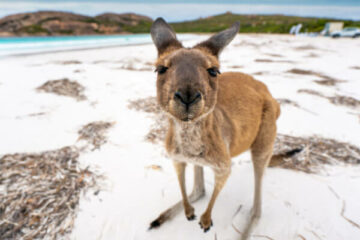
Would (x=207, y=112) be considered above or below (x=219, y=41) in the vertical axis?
below

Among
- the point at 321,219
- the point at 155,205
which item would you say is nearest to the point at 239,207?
the point at 321,219

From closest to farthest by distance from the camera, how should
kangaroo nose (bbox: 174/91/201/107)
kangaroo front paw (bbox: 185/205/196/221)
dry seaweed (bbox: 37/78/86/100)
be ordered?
1. kangaroo nose (bbox: 174/91/201/107)
2. kangaroo front paw (bbox: 185/205/196/221)
3. dry seaweed (bbox: 37/78/86/100)

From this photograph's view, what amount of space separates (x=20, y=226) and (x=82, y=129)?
207 centimetres

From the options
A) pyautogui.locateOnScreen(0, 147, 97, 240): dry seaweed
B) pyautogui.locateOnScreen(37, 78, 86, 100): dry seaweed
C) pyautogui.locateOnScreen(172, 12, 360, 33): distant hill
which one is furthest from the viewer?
pyautogui.locateOnScreen(172, 12, 360, 33): distant hill

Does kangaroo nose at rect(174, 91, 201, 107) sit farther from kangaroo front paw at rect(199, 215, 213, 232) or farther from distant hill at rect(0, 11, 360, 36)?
distant hill at rect(0, 11, 360, 36)

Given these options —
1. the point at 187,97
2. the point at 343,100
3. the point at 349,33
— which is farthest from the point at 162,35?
the point at 349,33

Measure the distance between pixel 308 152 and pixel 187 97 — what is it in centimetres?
279

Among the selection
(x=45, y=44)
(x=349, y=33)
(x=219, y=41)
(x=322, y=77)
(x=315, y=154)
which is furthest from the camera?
(x=45, y=44)

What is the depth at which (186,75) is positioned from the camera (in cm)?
149

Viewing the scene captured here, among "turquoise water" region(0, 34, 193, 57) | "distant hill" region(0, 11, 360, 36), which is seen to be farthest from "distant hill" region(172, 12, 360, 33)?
"turquoise water" region(0, 34, 193, 57)

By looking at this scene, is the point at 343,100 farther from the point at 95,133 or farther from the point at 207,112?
the point at 95,133

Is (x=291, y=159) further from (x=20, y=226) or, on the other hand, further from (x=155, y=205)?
(x=20, y=226)

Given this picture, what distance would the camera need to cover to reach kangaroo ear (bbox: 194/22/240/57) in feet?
6.41

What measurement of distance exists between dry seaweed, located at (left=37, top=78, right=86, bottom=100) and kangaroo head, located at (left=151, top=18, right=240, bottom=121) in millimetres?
4158
